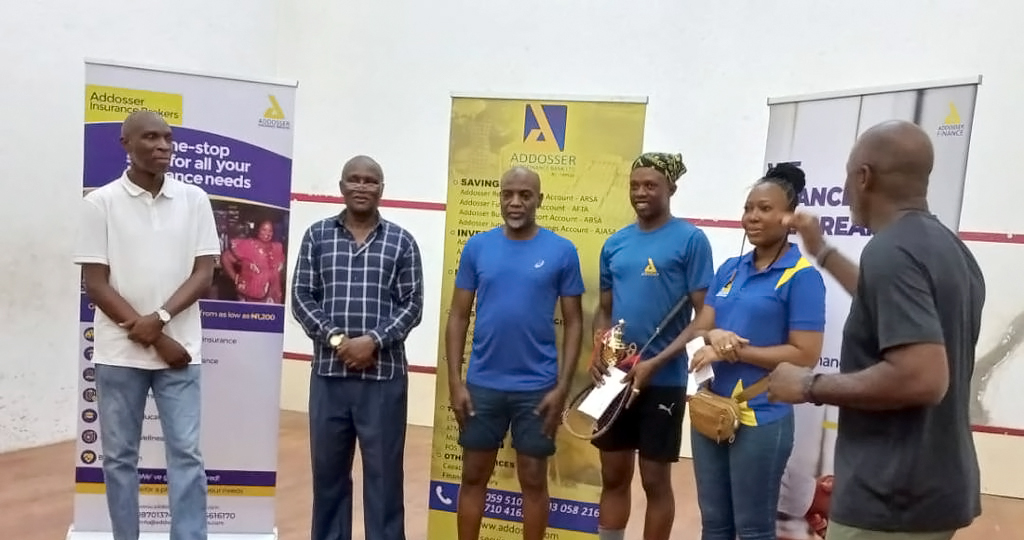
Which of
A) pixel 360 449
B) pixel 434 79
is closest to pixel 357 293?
pixel 360 449

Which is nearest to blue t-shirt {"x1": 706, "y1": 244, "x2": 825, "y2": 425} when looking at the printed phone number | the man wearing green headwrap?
the man wearing green headwrap

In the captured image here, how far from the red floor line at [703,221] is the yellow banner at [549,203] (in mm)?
1795

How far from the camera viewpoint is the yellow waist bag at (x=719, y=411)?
224 centimetres

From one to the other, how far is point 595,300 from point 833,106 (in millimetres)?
1193

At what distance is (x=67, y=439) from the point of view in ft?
15.6

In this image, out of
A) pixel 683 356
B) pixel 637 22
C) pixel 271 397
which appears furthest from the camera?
pixel 637 22

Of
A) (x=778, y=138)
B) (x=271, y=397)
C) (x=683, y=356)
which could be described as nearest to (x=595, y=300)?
(x=683, y=356)

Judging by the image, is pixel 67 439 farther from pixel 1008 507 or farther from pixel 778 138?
pixel 1008 507

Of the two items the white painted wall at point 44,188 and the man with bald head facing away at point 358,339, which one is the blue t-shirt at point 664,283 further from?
the white painted wall at point 44,188

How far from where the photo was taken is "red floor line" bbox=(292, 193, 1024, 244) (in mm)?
4516

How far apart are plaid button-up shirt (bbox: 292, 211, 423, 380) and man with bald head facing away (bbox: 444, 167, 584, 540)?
21cm

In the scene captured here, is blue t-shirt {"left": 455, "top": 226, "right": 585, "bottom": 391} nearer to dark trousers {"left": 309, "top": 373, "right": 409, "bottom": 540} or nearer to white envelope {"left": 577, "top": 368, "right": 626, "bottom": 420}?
white envelope {"left": 577, "top": 368, "right": 626, "bottom": 420}

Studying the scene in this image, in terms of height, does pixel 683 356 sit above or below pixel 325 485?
above

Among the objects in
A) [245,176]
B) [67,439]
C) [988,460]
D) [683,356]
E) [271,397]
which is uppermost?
[245,176]
